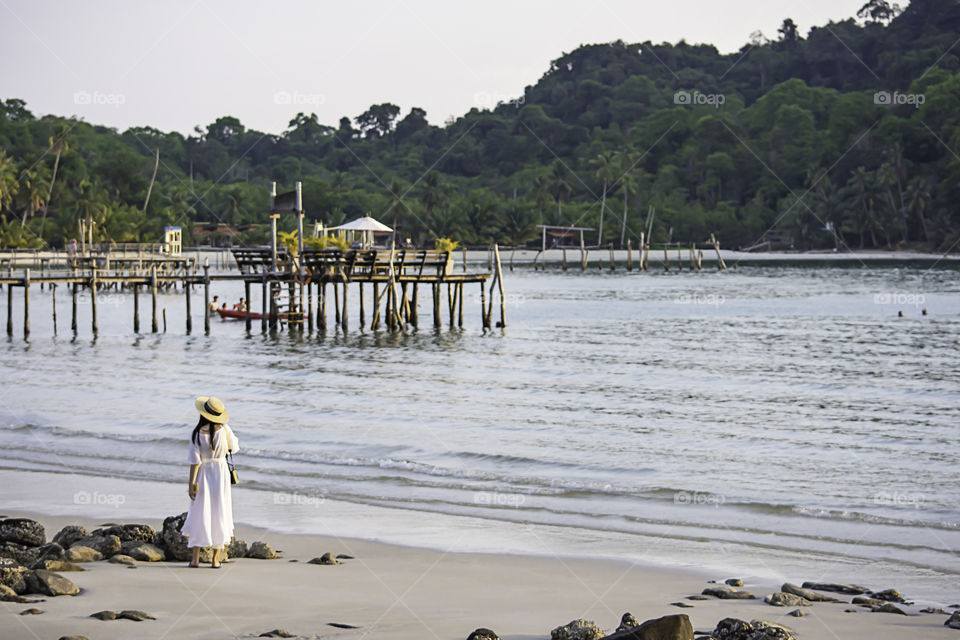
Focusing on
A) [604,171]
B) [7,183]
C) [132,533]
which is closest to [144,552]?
[132,533]

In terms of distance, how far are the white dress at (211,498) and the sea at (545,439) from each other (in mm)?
2433

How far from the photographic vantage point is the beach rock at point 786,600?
8891 millimetres

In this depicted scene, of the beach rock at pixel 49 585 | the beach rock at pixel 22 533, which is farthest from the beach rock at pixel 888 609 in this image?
the beach rock at pixel 22 533

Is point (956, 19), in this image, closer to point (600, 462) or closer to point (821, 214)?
point (821, 214)

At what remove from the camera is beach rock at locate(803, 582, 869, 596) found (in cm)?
954

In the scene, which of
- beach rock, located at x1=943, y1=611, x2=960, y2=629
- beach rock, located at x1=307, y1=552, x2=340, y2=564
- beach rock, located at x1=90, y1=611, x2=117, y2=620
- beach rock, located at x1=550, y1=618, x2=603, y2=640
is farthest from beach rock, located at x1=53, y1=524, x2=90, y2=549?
Answer: beach rock, located at x1=943, y1=611, x2=960, y2=629

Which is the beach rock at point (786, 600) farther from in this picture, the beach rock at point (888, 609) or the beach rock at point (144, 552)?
the beach rock at point (144, 552)

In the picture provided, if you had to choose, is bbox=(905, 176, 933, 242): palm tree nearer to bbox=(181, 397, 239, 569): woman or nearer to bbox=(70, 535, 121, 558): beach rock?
bbox=(181, 397, 239, 569): woman

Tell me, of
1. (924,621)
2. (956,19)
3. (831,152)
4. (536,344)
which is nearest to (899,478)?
(924,621)

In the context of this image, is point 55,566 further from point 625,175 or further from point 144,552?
point 625,175

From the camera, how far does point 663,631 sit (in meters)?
6.95

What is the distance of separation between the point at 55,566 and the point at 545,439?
37.8 ft

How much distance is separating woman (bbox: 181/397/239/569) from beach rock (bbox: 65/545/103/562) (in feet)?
2.80

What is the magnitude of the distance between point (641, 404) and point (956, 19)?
668ft
